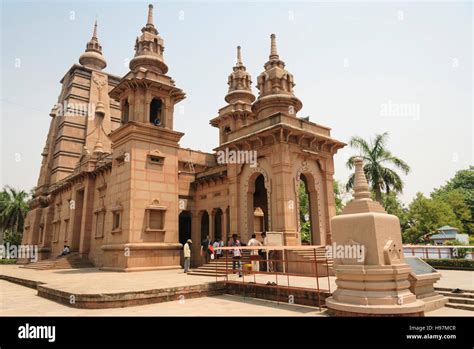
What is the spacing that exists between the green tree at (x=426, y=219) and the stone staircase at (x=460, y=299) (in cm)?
2949

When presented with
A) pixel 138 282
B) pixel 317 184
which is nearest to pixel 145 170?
pixel 138 282

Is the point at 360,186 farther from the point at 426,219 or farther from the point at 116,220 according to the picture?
the point at 426,219

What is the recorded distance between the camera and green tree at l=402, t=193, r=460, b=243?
3647 centimetres

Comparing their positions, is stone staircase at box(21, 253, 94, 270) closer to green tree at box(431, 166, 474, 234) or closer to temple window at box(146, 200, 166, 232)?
temple window at box(146, 200, 166, 232)

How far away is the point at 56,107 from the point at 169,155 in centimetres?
2765

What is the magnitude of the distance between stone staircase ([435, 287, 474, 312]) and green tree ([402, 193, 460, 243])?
29.5 meters

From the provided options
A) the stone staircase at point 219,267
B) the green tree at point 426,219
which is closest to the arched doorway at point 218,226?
the stone staircase at point 219,267

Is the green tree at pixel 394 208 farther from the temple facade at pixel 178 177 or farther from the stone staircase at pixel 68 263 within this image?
the stone staircase at pixel 68 263

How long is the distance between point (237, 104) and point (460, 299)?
82.3 ft

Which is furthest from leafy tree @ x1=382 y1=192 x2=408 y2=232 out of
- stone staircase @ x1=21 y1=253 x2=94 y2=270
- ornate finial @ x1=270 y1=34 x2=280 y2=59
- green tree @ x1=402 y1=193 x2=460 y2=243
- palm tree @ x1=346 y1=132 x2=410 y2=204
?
stone staircase @ x1=21 y1=253 x2=94 y2=270

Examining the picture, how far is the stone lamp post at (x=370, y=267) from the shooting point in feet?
23.6

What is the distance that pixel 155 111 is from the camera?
24.6m
